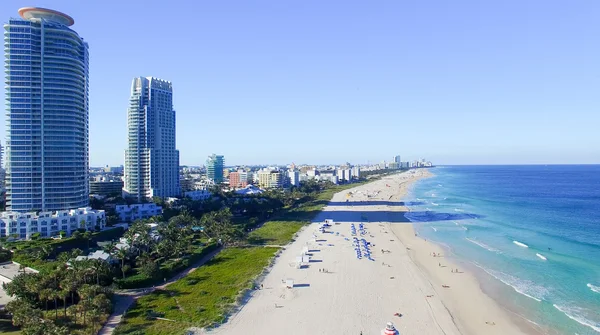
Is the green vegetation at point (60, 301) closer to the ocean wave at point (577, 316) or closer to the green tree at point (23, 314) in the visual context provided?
the green tree at point (23, 314)

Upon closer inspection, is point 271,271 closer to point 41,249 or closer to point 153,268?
point 153,268

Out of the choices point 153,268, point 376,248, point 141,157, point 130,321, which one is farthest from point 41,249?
point 141,157

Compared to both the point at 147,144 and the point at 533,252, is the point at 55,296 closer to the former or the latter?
the point at 533,252

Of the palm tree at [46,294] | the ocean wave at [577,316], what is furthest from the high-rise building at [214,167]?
the ocean wave at [577,316]

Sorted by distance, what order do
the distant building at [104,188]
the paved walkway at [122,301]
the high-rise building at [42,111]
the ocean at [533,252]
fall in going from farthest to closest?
the distant building at [104,188]
the high-rise building at [42,111]
the ocean at [533,252]
the paved walkway at [122,301]

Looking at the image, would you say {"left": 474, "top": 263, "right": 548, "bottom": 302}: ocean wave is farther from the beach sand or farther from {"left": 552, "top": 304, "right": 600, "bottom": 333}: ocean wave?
the beach sand

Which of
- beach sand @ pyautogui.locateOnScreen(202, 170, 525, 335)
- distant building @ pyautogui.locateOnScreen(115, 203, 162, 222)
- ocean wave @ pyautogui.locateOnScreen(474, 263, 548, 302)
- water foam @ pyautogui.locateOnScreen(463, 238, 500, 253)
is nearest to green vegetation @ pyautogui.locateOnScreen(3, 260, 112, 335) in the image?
beach sand @ pyautogui.locateOnScreen(202, 170, 525, 335)

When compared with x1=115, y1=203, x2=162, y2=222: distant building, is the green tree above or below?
below
